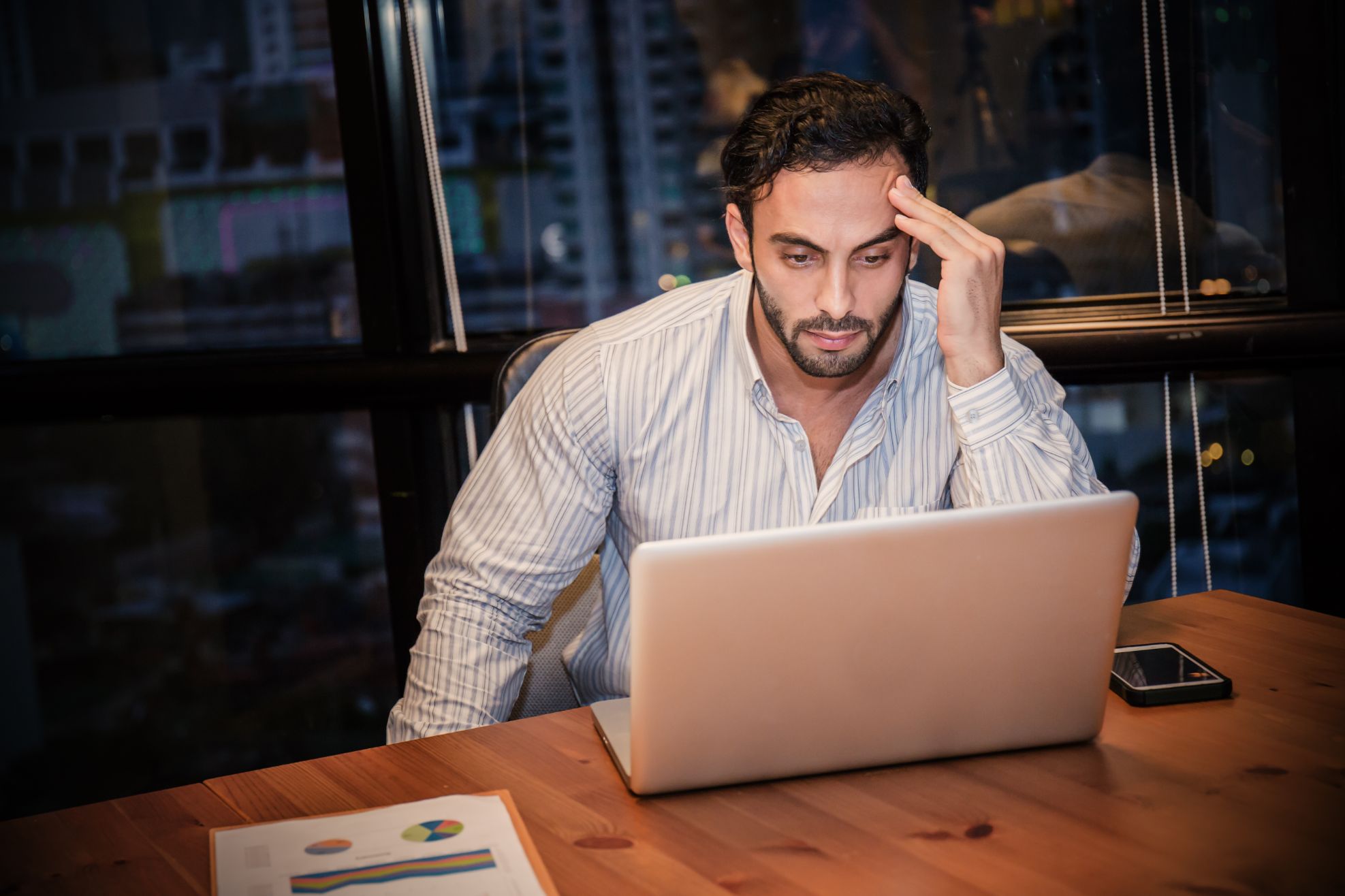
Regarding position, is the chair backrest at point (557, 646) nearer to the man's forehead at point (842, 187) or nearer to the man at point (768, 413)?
the man at point (768, 413)

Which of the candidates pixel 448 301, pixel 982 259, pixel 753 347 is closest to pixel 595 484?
pixel 753 347

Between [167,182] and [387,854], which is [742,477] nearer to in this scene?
[387,854]

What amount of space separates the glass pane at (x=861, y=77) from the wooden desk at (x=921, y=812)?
153 centimetres

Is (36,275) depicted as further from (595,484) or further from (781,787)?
(781,787)

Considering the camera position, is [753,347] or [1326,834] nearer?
[1326,834]

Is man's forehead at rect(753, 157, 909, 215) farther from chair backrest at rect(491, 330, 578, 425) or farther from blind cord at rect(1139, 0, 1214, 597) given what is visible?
blind cord at rect(1139, 0, 1214, 597)

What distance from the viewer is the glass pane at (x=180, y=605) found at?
9.92 ft

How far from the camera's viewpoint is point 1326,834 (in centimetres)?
93

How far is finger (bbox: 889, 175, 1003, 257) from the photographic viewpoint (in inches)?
62.1

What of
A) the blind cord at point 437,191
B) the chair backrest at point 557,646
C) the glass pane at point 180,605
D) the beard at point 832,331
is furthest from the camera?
the glass pane at point 180,605

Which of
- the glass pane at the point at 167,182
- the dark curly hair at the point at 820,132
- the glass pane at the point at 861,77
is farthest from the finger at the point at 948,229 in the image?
the glass pane at the point at 167,182

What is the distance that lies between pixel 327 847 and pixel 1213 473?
7.21ft

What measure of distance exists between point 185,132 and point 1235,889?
2.80 metres

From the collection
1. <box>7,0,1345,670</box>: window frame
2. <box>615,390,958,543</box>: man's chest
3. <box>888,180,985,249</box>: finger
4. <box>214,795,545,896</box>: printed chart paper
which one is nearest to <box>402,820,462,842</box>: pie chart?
<box>214,795,545,896</box>: printed chart paper
